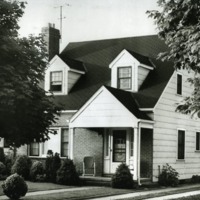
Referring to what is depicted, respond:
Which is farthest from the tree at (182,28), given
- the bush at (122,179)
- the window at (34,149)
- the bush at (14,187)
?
the window at (34,149)

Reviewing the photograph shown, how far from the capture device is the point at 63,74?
97.9 ft

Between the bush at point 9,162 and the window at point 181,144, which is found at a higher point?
the window at point 181,144

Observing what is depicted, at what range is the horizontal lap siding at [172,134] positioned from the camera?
1029 inches

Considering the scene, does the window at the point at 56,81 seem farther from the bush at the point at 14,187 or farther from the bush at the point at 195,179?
the bush at the point at 14,187

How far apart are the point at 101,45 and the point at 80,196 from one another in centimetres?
1524

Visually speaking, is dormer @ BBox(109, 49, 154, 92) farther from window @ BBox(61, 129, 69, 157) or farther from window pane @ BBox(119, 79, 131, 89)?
window @ BBox(61, 129, 69, 157)

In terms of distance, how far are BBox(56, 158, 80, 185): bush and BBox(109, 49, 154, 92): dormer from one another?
581cm

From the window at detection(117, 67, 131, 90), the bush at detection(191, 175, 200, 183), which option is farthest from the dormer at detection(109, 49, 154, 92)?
the bush at detection(191, 175, 200, 183)

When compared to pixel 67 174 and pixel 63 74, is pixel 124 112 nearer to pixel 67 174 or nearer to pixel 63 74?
pixel 67 174

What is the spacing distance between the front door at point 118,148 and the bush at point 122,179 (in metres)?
3.39

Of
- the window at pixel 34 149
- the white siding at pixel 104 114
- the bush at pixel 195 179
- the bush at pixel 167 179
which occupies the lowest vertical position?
the bush at pixel 195 179

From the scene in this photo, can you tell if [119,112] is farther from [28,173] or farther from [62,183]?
[28,173]

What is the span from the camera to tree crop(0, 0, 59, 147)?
14062 mm

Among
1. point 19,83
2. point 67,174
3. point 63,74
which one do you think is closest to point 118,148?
point 67,174
